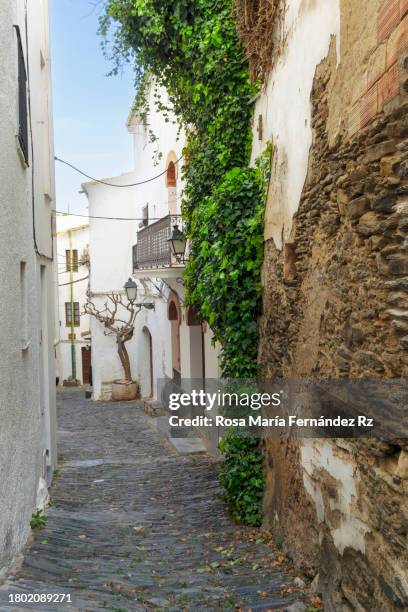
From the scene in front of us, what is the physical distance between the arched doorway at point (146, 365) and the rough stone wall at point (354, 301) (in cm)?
1507

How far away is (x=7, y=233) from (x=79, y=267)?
30241 mm

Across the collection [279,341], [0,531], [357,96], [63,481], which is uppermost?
[357,96]

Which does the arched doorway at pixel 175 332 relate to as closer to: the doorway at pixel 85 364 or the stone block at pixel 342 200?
the stone block at pixel 342 200

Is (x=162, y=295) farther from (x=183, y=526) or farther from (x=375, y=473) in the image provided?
(x=375, y=473)

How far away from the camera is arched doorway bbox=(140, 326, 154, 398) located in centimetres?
2083

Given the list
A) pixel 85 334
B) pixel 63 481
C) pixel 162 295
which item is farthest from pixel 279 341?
pixel 85 334

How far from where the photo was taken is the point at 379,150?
3625 mm

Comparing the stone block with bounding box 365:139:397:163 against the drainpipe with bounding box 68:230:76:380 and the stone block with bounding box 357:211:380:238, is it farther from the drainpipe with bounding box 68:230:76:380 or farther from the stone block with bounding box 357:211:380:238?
the drainpipe with bounding box 68:230:76:380

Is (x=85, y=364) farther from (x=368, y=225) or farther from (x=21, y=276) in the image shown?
(x=368, y=225)

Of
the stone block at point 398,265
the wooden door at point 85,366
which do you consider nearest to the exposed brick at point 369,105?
the stone block at point 398,265

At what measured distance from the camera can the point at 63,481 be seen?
9.43m

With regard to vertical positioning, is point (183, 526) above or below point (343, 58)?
below

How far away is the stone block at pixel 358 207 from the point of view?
388 cm

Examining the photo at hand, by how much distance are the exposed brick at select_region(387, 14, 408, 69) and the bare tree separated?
58.7 ft
